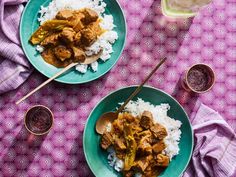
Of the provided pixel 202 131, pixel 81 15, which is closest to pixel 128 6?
pixel 81 15

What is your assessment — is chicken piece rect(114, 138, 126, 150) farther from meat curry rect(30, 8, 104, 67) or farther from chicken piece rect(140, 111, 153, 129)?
meat curry rect(30, 8, 104, 67)

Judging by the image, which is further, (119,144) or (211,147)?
(211,147)

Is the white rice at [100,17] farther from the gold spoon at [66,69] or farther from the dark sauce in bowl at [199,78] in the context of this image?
the dark sauce in bowl at [199,78]

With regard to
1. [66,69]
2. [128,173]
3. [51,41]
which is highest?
[51,41]

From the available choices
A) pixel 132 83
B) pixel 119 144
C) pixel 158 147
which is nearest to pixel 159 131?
pixel 158 147

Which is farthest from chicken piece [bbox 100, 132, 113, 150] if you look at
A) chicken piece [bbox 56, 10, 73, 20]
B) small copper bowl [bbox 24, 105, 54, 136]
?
chicken piece [bbox 56, 10, 73, 20]

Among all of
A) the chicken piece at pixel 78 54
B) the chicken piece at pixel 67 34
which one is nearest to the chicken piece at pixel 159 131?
the chicken piece at pixel 78 54

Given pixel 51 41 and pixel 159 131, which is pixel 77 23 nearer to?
pixel 51 41
